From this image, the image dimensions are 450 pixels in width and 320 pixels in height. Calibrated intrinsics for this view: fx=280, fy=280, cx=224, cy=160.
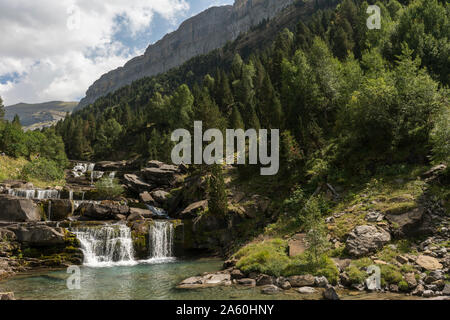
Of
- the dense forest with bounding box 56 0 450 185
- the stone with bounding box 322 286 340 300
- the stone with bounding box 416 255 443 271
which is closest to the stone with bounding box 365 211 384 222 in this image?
the stone with bounding box 416 255 443 271

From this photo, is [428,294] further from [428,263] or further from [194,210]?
[194,210]

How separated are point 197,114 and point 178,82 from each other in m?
142

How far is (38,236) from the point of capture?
30.8 metres

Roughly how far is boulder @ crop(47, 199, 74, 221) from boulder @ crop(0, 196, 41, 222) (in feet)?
7.56

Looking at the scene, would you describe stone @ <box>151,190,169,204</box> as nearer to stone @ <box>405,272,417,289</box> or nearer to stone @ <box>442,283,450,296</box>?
stone @ <box>405,272,417,289</box>

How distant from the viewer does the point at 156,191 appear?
50.7m

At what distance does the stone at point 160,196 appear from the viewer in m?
48.6

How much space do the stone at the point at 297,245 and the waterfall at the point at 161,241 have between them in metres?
16.5

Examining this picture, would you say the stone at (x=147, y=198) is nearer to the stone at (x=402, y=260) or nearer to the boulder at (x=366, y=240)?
the boulder at (x=366, y=240)

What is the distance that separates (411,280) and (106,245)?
30074mm

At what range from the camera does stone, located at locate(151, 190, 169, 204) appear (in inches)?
1912

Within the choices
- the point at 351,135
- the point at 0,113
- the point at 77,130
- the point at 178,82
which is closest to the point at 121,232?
the point at 351,135

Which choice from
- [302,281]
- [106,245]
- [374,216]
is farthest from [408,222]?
[106,245]
